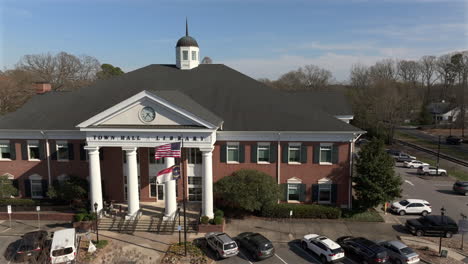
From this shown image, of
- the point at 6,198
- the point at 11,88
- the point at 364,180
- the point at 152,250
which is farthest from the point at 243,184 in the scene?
the point at 11,88

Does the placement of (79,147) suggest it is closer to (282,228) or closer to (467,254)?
(282,228)

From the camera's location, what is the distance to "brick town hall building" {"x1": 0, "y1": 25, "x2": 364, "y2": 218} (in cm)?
2566

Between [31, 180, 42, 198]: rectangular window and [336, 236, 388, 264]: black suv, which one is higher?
[31, 180, 42, 198]: rectangular window

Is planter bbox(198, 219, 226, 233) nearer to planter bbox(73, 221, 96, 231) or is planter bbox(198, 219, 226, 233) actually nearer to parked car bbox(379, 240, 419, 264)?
planter bbox(73, 221, 96, 231)

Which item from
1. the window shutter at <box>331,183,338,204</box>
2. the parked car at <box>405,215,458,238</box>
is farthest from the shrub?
the parked car at <box>405,215,458,238</box>

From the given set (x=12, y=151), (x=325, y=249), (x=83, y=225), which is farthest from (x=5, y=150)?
(x=325, y=249)

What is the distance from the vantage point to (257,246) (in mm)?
21188

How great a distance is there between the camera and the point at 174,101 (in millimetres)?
26047

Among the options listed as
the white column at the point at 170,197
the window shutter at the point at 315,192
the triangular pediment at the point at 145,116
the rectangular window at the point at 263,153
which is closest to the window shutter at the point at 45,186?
the triangular pediment at the point at 145,116

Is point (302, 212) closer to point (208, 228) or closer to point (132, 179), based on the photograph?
point (208, 228)

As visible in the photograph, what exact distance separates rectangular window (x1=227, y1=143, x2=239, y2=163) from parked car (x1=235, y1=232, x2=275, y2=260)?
8283 millimetres

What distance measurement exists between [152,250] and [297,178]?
46.4 ft

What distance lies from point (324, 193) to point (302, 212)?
3071 mm

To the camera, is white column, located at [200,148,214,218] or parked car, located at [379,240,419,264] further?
white column, located at [200,148,214,218]
